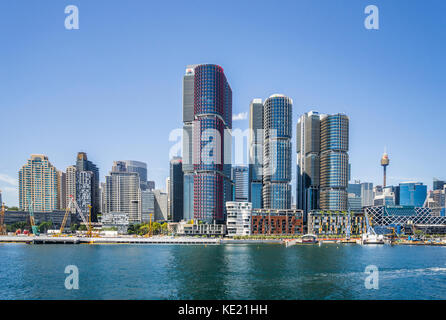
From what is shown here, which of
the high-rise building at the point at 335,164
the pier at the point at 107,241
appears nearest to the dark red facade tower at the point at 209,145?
the pier at the point at 107,241

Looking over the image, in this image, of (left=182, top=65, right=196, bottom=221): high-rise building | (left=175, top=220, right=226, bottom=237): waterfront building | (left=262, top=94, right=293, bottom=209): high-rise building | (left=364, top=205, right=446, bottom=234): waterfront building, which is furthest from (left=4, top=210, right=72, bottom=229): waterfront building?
(left=364, top=205, right=446, bottom=234): waterfront building

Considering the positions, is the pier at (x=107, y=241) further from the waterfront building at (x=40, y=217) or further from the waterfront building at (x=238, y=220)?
the waterfront building at (x=40, y=217)

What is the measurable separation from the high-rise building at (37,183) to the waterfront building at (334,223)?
160m

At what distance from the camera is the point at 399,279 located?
1726 inches

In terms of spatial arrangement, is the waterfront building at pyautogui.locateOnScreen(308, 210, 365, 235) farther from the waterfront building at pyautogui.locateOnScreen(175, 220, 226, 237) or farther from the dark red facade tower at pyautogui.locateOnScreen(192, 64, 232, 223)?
the dark red facade tower at pyautogui.locateOnScreen(192, 64, 232, 223)

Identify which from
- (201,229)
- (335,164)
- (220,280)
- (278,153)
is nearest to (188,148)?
(201,229)

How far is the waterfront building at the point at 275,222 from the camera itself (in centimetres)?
12631

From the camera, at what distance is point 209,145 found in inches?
5689

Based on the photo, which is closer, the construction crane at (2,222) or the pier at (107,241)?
the pier at (107,241)

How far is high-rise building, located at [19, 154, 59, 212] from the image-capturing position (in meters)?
166

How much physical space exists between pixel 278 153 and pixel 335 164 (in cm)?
3523

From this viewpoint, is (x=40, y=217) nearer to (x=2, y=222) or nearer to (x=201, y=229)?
(x=2, y=222)
